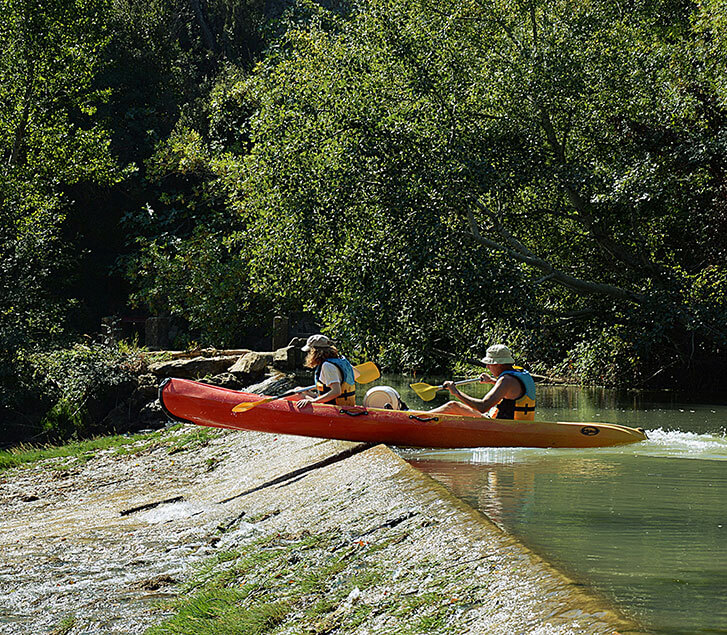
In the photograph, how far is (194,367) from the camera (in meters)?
15.9

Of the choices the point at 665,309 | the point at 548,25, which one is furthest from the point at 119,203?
the point at 665,309

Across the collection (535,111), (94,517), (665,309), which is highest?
(535,111)

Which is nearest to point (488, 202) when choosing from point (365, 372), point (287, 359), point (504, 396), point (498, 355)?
point (287, 359)

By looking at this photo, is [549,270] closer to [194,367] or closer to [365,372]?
[194,367]

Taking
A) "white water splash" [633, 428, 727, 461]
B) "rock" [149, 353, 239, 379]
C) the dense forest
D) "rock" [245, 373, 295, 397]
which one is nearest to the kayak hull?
"white water splash" [633, 428, 727, 461]

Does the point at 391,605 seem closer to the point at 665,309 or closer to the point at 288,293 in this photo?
the point at 665,309

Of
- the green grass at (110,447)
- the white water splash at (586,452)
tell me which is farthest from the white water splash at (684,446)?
the green grass at (110,447)

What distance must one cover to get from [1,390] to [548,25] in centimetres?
1193

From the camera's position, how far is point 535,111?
16.8 m

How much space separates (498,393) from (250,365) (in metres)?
6.70

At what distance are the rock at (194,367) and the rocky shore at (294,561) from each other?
236 inches

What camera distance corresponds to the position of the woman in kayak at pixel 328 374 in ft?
32.3

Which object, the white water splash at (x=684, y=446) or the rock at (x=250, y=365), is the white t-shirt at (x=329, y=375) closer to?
the white water splash at (x=684, y=446)

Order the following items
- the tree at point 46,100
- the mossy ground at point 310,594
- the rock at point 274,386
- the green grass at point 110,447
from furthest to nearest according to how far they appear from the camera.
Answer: the tree at point 46,100 < the rock at point 274,386 < the green grass at point 110,447 < the mossy ground at point 310,594
